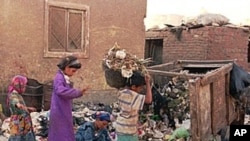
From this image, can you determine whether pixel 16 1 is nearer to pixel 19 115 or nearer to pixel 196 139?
pixel 19 115

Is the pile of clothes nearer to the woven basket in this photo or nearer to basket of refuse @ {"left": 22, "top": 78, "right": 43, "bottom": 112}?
basket of refuse @ {"left": 22, "top": 78, "right": 43, "bottom": 112}

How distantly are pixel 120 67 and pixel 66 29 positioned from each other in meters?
5.11

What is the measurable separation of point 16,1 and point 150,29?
5.90m

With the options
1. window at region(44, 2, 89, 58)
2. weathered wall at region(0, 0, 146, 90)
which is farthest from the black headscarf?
window at region(44, 2, 89, 58)

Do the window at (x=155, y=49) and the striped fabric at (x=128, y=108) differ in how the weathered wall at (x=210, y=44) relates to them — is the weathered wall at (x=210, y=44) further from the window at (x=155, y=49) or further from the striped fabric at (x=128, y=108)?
the striped fabric at (x=128, y=108)

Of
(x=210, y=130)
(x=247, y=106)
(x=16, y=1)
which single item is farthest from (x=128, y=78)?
(x=16, y=1)

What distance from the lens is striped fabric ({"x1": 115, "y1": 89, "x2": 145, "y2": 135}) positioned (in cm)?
428

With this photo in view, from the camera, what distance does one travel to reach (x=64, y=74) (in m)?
4.50

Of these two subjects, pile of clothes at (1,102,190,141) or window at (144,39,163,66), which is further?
window at (144,39,163,66)

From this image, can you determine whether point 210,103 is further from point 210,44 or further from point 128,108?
point 210,44

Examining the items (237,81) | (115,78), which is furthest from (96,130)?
(237,81)

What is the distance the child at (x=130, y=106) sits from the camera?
4.29m

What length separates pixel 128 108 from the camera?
4.29m

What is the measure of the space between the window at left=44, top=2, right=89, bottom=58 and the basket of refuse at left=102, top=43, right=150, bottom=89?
4598 millimetres
